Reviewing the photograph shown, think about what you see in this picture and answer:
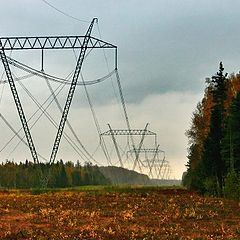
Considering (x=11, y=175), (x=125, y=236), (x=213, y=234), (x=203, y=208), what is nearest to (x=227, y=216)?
(x=203, y=208)

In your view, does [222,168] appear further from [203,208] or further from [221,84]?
[203,208]

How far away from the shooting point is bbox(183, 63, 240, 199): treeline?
216ft

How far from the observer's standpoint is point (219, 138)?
247 ft

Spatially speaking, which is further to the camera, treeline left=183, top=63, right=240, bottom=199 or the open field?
treeline left=183, top=63, right=240, bottom=199

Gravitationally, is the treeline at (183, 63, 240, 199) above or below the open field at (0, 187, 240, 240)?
above

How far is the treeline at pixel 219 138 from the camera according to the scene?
6572 centimetres

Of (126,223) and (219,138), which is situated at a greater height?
(219,138)

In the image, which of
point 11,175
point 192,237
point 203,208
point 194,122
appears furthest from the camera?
point 11,175

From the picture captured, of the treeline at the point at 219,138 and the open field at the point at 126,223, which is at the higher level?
the treeline at the point at 219,138

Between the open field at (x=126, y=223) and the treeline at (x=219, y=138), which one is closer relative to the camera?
the open field at (x=126, y=223)

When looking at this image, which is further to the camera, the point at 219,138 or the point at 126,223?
the point at 219,138

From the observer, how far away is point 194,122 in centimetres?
8819

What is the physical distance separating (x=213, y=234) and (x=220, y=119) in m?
50.6

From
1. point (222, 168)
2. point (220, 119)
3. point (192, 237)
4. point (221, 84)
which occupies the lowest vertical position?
point (192, 237)
